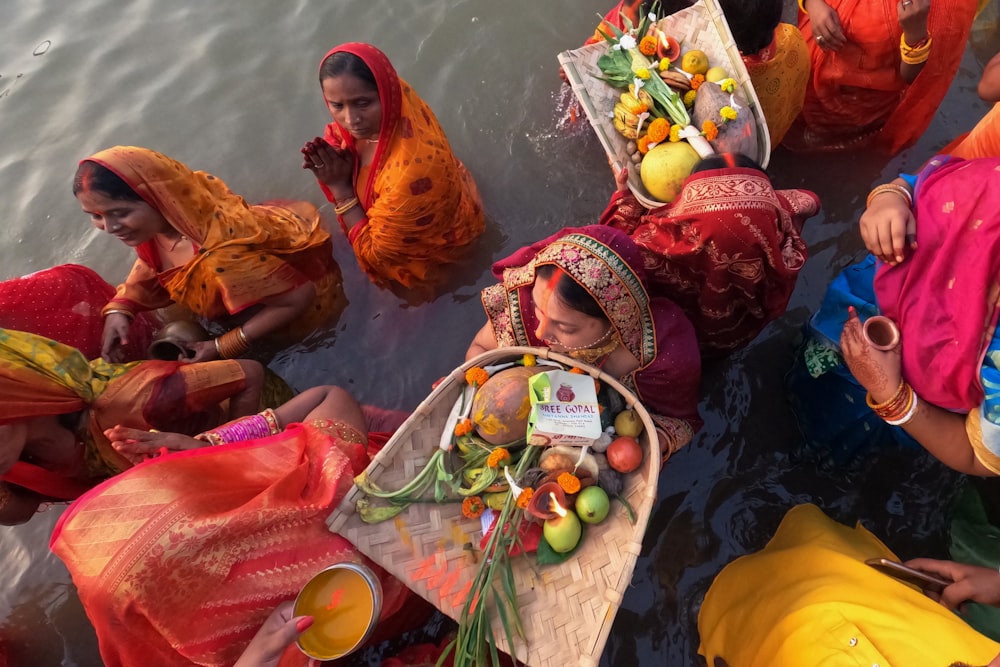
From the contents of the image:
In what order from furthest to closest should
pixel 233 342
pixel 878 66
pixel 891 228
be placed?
pixel 233 342 < pixel 878 66 < pixel 891 228

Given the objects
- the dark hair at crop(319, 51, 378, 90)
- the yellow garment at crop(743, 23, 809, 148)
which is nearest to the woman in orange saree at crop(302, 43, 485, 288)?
the dark hair at crop(319, 51, 378, 90)

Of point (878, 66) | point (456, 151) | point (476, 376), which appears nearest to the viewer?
point (476, 376)

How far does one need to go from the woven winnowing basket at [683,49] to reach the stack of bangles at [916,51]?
67 cm

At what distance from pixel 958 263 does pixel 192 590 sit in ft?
7.80

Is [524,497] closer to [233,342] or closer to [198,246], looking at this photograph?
[233,342]

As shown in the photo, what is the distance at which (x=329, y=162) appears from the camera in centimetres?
300

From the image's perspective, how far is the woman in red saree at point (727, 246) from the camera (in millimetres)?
1956

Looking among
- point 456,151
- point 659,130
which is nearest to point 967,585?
point 659,130

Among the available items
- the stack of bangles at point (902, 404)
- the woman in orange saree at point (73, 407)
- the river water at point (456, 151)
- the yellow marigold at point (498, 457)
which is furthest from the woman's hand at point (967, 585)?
the woman in orange saree at point (73, 407)

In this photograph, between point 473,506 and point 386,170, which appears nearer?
point 473,506

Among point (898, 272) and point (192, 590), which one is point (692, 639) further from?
point (192, 590)

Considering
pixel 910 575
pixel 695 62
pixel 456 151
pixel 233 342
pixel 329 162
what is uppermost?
pixel 329 162

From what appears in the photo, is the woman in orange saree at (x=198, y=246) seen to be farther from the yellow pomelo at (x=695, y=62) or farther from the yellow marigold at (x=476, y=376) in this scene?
the yellow pomelo at (x=695, y=62)

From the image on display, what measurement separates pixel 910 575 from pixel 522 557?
127 cm
